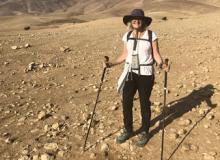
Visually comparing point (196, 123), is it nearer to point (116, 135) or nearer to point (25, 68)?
point (116, 135)

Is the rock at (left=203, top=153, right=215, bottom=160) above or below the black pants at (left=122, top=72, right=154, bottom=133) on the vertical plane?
below

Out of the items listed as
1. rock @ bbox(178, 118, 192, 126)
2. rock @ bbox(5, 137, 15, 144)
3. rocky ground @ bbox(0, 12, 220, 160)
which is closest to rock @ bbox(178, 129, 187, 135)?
rocky ground @ bbox(0, 12, 220, 160)

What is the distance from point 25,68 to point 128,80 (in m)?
8.02

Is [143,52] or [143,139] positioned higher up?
[143,52]

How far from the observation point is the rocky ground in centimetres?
916

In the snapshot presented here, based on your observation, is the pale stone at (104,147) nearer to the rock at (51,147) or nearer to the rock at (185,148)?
the rock at (51,147)

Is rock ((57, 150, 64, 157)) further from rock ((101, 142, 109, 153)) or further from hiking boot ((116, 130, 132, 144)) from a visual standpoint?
hiking boot ((116, 130, 132, 144))

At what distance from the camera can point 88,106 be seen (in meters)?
11.7

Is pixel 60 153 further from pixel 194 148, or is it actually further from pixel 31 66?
pixel 31 66

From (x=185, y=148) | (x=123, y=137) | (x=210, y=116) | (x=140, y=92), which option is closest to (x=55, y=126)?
(x=123, y=137)

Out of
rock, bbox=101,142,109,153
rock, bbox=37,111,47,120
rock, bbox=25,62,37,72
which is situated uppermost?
rock, bbox=37,111,47,120

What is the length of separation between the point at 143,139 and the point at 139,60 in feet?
5.60

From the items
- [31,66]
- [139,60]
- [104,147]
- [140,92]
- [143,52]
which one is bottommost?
[31,66]

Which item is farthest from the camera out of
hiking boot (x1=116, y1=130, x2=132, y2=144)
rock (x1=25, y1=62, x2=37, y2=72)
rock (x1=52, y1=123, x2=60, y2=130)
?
rock (x1=25, y1=62, x2=37, y2=72)
